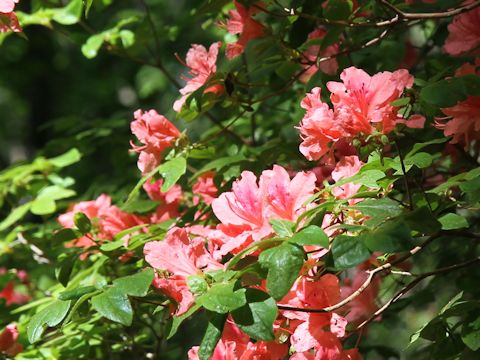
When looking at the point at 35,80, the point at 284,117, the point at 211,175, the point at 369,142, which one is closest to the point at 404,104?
the point at 369,142

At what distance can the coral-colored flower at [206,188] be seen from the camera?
5.88 feet

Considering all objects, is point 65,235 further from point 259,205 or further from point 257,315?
point 257,315

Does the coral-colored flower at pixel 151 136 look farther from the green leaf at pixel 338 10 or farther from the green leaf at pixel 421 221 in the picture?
the green leaf at pixel 421 221

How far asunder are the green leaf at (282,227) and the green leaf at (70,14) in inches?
46.3

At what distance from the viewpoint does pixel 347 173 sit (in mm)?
1328

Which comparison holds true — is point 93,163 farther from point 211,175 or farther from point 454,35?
point 454,35

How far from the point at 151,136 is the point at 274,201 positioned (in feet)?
1.60

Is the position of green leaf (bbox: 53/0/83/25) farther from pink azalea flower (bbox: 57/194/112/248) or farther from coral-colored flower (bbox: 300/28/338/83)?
coral-colored flower (bbox: 300/28/338/83)

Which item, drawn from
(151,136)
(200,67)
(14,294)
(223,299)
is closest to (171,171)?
(151,136)

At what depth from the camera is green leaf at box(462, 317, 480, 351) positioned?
1.22 meters

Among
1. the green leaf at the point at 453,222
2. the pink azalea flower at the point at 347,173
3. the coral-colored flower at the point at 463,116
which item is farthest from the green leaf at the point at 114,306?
the coral-colored flower at the point at 463,116

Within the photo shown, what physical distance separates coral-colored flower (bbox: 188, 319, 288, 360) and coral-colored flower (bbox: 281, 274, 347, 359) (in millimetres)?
55

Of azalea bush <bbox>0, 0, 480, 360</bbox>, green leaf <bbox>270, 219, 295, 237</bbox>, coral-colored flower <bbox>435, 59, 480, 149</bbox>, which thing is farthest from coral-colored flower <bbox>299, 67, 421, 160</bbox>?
green leaf <bbox>270, 219, 295, 237</bbox>

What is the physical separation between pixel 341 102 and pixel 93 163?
4.41 meters
